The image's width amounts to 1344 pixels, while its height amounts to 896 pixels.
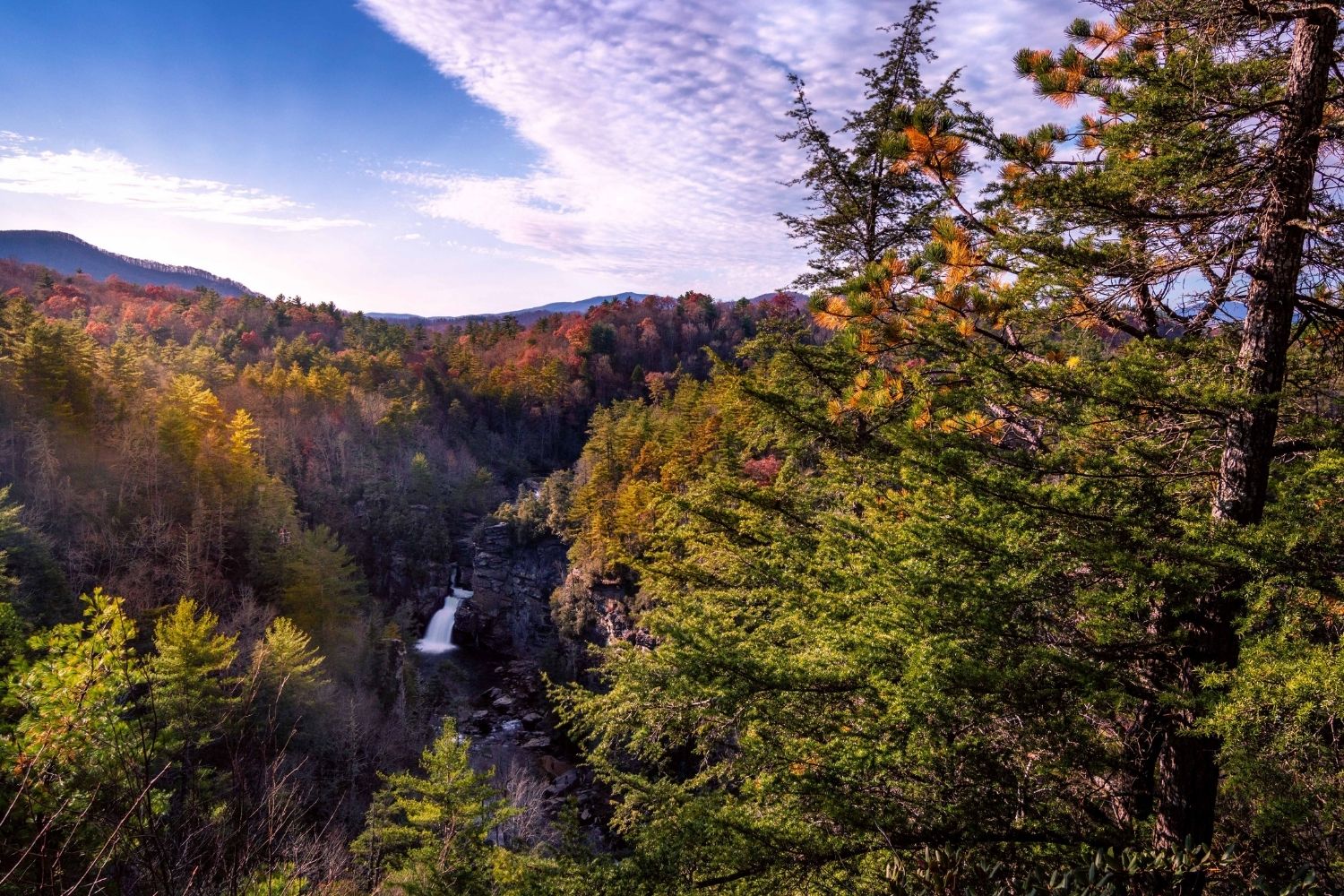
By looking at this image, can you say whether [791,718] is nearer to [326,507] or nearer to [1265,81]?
[1265,81]

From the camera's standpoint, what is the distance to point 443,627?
35.6m

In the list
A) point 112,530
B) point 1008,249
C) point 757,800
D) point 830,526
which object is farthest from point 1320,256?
Result: point 112,530

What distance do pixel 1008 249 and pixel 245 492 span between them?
3249 centimetres

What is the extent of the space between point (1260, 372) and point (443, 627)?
37.4 metres

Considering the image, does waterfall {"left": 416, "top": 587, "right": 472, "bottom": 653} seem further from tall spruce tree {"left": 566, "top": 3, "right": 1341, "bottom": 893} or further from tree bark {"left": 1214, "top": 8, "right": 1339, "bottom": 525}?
tree bark {"left": 1214, "top": 8, "right": 1339, "bottom": 525}

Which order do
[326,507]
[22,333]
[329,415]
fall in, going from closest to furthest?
1. [22,333]
2. [326,507]
3. [329,415]

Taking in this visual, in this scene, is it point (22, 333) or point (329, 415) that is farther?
point (329, 415)

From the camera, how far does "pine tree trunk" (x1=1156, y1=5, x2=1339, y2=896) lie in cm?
365

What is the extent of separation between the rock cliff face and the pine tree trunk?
28.5 meters

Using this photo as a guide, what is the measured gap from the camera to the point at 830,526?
6012 millimetres

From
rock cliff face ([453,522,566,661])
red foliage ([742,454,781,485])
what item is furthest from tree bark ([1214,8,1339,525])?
rock cliff face ([453,522,566,661])

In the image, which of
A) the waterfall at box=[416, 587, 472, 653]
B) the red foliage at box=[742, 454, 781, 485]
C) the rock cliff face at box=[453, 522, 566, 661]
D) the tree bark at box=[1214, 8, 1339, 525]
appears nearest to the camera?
the tree bark at box=[1214, 8, 1339, 525]

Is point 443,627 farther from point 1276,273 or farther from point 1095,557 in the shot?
point 1276,273

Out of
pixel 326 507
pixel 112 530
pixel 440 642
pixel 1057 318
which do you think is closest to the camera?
pixel 1057 318
